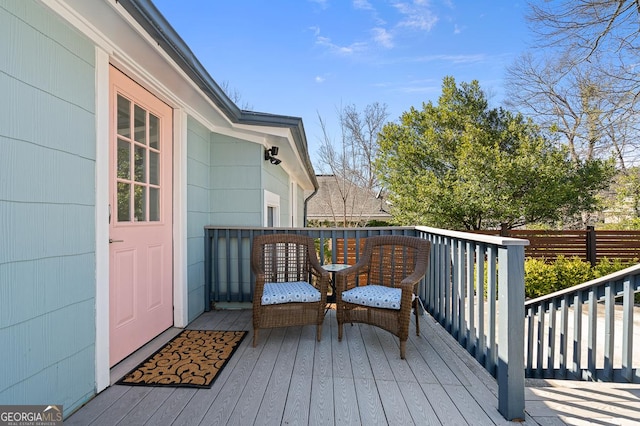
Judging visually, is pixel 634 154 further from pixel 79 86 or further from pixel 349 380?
pixel 79 86

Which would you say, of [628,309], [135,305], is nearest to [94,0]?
[135,305]

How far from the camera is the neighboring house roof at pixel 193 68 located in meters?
Result: 1.87

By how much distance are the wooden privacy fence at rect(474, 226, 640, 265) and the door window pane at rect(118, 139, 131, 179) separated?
7456mm

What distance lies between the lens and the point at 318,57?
38.9 feet

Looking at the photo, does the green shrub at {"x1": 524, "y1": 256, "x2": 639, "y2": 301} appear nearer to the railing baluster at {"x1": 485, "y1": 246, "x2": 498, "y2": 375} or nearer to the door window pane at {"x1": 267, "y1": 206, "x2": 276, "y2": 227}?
the door window pane at {"x1": 267, "y1": 206, "x2": 276, "y2": 227}

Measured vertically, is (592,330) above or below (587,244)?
below

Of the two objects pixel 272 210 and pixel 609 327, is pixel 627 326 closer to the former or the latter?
pixel 609 327

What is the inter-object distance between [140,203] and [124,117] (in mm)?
694

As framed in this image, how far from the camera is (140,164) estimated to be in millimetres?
2895

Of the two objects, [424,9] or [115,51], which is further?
[424,9]

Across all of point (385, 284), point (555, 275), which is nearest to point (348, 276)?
point (385, 284)

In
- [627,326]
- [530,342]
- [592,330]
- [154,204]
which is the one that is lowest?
[530,342]

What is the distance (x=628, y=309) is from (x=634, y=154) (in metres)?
10.8

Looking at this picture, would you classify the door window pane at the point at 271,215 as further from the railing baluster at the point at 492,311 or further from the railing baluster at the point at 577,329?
the railing baluster at the point at 577,329
